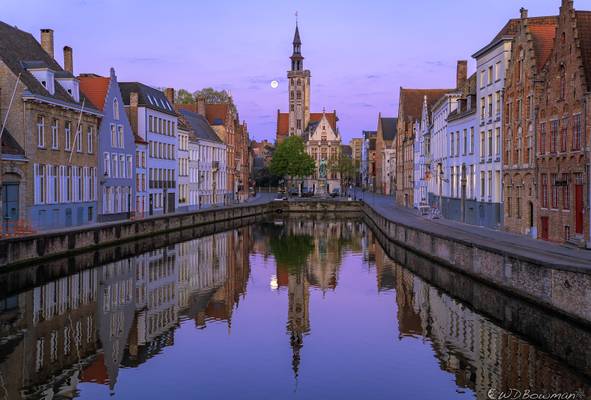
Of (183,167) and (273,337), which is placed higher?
(183,167)

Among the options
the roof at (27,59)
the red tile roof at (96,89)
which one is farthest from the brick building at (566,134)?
the red tile roof at (96,89)

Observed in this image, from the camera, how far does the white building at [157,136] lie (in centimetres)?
6053

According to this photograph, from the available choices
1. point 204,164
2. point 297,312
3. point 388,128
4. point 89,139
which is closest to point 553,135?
point 297,312

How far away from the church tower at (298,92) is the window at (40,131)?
107 meters

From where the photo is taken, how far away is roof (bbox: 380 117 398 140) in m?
128

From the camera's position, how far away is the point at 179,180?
71188 mm

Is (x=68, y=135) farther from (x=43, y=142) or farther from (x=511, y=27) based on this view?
(x=511, y=27)

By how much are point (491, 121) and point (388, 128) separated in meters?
84.2

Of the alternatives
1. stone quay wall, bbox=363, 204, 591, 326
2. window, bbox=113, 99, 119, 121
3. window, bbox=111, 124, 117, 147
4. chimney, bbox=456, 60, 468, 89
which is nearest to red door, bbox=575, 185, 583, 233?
stone quay wall, bbox=363, 204, 591, 326

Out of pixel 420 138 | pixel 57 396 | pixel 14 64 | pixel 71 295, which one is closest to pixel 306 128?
pixel 420 138

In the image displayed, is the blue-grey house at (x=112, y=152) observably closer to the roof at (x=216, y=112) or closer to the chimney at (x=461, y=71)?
the chimney at (x=461, y=71)

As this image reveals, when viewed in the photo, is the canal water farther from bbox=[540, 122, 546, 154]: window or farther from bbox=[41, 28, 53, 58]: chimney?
bbox=[41, 28, 53, 58]: chimney

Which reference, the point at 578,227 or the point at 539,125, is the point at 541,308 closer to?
the point at 578,227

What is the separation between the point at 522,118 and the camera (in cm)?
3906
